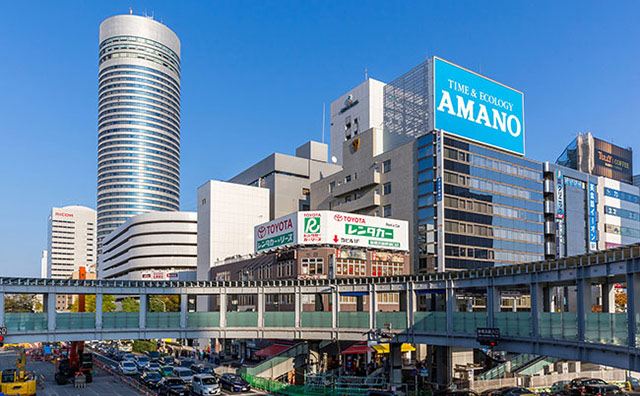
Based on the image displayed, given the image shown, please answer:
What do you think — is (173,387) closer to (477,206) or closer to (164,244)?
(477,206)

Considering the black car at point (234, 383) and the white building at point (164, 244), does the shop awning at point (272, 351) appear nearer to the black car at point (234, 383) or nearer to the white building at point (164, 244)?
the black car at point (234, 383)

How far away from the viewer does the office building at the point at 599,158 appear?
145250 millimetres

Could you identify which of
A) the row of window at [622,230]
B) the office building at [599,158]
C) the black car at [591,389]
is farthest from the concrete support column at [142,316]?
the office building at [599,158]

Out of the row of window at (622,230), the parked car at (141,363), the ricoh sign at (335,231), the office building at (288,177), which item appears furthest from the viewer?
the office building at (288,177)

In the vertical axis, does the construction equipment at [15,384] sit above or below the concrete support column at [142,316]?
below

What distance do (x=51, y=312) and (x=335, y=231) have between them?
37931 millimetres

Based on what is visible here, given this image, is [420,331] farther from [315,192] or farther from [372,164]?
[315,192]

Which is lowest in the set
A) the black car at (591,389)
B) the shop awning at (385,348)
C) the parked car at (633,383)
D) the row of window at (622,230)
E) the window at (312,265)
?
the parked car at (633,383)

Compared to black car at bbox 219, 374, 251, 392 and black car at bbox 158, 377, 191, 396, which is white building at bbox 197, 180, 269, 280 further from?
black car at bbox 158, 377, 191, 396

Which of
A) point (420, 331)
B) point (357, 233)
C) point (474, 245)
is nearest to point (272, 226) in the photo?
point (357, 233)

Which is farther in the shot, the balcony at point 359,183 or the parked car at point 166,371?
the balcony at point 359,183

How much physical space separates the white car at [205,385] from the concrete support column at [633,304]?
113 ft

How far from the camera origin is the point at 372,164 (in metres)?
99.8

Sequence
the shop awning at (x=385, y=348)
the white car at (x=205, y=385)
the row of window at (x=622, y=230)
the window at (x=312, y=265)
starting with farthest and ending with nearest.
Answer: the row of window at (x=622, y=230), the window at (x=312, y=265), the shop awning at (x=385, y=348), the white car at (x=205, y=385)
